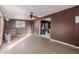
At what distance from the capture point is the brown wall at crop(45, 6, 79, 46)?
4.89 meters

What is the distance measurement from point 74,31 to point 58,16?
77.1 inches

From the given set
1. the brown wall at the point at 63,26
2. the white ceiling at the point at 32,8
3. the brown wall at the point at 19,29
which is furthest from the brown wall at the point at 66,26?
the brown wall at the point at 19,29

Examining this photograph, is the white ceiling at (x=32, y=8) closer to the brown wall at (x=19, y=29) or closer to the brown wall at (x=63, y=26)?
the brown wall at (x=63, y=26)

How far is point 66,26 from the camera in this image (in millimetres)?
5645

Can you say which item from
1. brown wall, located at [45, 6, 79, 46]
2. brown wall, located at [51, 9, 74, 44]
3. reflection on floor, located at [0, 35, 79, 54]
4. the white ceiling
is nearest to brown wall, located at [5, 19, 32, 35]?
the white ceiling

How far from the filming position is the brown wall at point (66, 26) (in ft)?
16.0

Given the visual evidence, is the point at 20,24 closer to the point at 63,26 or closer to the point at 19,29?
the point at 19,29

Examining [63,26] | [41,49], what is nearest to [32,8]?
[63,26]

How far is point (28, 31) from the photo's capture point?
13289mm

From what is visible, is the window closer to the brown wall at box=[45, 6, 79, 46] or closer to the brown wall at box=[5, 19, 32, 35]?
the brown wall at box=[5, 19, 32, 35]

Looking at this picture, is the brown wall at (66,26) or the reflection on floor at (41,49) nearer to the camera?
the reflection on floor at (41,49)
